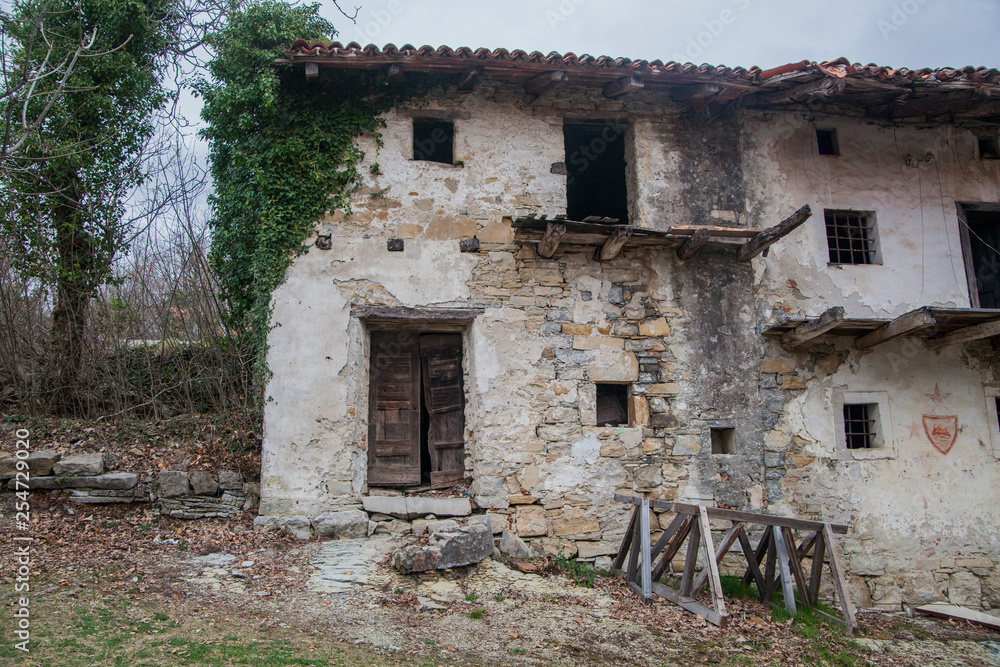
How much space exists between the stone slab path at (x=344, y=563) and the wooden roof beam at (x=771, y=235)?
522 cm

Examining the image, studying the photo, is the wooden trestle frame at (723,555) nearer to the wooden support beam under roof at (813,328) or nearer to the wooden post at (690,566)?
the wooden post at (690,566)

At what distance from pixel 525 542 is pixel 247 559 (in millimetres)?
2774

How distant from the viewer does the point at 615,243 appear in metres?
7.32

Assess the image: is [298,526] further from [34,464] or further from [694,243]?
[694,243]

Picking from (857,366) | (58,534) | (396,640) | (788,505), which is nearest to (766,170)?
(857,366)

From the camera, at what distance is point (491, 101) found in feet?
26.1

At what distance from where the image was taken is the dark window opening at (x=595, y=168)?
872 centimetres

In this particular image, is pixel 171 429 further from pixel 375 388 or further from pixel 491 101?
pixel 491 101

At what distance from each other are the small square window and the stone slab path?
21.6ft

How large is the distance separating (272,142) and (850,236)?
7257 millimetres

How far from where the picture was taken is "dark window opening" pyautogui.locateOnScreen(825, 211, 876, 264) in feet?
27.6

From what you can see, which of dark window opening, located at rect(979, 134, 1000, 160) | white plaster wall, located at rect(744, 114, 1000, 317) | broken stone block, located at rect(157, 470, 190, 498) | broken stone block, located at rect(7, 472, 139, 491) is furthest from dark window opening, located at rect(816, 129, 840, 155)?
broken stone block, located at rect(7, 472, 139, 491)

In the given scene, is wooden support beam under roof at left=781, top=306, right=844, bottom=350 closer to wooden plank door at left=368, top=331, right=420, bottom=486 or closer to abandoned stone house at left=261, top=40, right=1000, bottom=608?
abandoned stone house at left=261, top=40, right=1000, bottom=608

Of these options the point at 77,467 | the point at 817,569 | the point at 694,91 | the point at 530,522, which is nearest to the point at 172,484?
the point at 77,467
